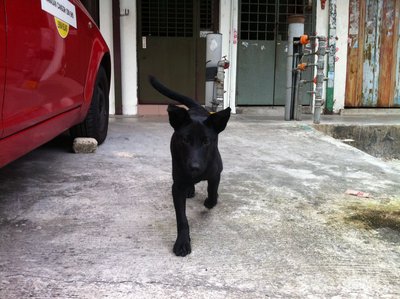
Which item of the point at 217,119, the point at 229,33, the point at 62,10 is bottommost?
the point at 217,119

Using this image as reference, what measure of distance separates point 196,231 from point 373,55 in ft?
24.0

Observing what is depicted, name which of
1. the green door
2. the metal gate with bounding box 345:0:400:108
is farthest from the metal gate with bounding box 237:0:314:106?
the metal gate with bounding box 345:0:400:108

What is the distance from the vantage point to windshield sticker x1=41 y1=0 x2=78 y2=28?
9.52ft

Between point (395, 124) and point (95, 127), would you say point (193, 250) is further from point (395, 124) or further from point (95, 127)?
point (395, 124)

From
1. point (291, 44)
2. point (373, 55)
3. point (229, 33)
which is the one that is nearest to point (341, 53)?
point (373, 55)

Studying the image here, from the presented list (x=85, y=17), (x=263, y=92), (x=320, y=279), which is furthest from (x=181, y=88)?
(x=320, y=279)

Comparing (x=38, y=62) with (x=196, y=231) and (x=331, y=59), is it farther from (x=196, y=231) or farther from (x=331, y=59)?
(x=331, y=59)

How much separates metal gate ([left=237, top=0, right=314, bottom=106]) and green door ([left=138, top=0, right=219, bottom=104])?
70cm

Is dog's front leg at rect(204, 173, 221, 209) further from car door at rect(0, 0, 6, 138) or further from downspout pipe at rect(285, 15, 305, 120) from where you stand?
downspout pipe at rect(285, 15, 305, 120)

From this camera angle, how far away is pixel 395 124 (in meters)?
7.21

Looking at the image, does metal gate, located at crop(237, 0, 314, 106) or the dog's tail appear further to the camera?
metal gate, located at crop(237, 0, 314, 106)

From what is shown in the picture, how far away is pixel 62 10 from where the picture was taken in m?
3.24

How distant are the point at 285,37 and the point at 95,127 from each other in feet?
16.5

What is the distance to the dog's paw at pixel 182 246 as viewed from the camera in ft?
7.94
